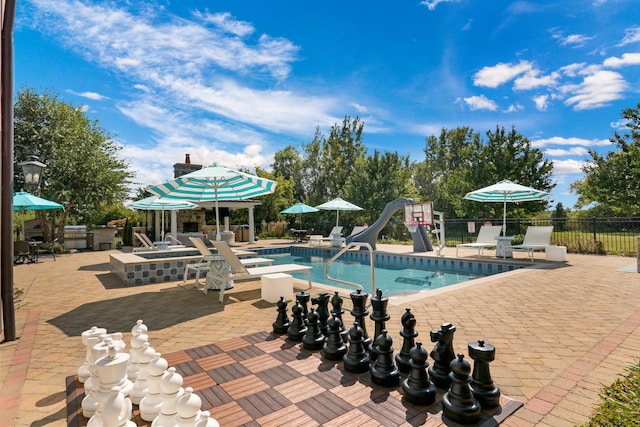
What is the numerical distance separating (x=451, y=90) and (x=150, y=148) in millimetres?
27853

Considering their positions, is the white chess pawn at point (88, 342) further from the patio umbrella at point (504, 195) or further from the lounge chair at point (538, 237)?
the patio umbrella at point (504, 195)

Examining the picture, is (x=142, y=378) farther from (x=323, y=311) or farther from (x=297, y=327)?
(x=323, y=311)

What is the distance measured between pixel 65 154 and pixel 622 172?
32185 millimetres

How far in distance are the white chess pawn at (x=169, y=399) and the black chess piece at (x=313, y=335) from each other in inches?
60.4

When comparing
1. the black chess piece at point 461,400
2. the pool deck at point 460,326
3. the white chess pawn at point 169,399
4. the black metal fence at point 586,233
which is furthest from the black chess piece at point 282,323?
the black metal fence at point 586,233

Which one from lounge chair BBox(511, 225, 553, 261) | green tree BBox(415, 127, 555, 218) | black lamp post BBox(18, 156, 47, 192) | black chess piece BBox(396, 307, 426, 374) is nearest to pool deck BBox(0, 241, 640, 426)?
black chess piece BBox(396, 307, 426, 374)

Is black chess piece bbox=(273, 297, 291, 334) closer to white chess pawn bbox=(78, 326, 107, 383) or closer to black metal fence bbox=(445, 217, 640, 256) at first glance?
white chess pawn bbox=(78, 326, 107, 383)

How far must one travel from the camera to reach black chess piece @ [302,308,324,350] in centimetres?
320

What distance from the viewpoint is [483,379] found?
7.34ft

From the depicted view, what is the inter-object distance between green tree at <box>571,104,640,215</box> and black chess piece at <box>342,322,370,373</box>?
23952 mm

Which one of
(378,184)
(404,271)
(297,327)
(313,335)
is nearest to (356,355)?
(313,335)

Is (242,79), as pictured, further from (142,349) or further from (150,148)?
(142,349)

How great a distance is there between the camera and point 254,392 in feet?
7.98

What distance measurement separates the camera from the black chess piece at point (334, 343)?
2.96 m
